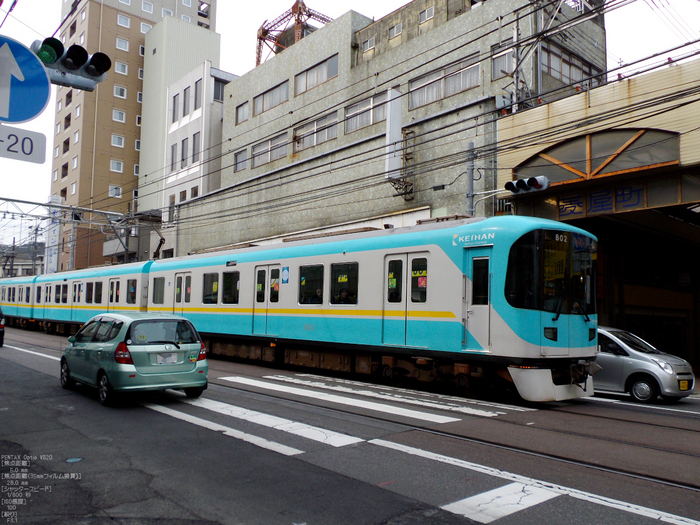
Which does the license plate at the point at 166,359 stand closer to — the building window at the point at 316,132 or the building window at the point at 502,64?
the building window at the point at 502,64

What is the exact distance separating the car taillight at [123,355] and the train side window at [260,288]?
6.93 metres

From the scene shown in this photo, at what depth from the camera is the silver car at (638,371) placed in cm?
1155

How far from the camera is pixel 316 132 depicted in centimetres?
2878

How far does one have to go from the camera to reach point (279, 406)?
948cm

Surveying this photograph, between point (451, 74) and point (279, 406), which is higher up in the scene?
point (451, 74)

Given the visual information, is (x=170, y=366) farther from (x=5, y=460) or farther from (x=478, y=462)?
(x=478, y=462)

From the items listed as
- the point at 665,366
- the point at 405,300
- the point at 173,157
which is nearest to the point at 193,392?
the point at 405,300

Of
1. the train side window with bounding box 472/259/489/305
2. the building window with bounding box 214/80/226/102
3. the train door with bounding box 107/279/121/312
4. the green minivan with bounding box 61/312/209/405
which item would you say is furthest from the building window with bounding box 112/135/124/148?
the train side window with bounding box 472/259/489/305

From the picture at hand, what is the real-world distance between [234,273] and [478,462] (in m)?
11.9

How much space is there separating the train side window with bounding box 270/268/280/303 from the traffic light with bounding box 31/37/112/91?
8.23 metres

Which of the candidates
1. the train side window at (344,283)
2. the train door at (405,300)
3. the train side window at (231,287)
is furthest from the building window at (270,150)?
the train door at (405,300)

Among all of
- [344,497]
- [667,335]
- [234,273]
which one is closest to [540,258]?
[344,497]

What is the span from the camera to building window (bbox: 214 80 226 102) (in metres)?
39.8

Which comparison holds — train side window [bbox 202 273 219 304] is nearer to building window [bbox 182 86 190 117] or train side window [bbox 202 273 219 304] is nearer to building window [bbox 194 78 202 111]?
building window [bbox 194 78 202 111]
